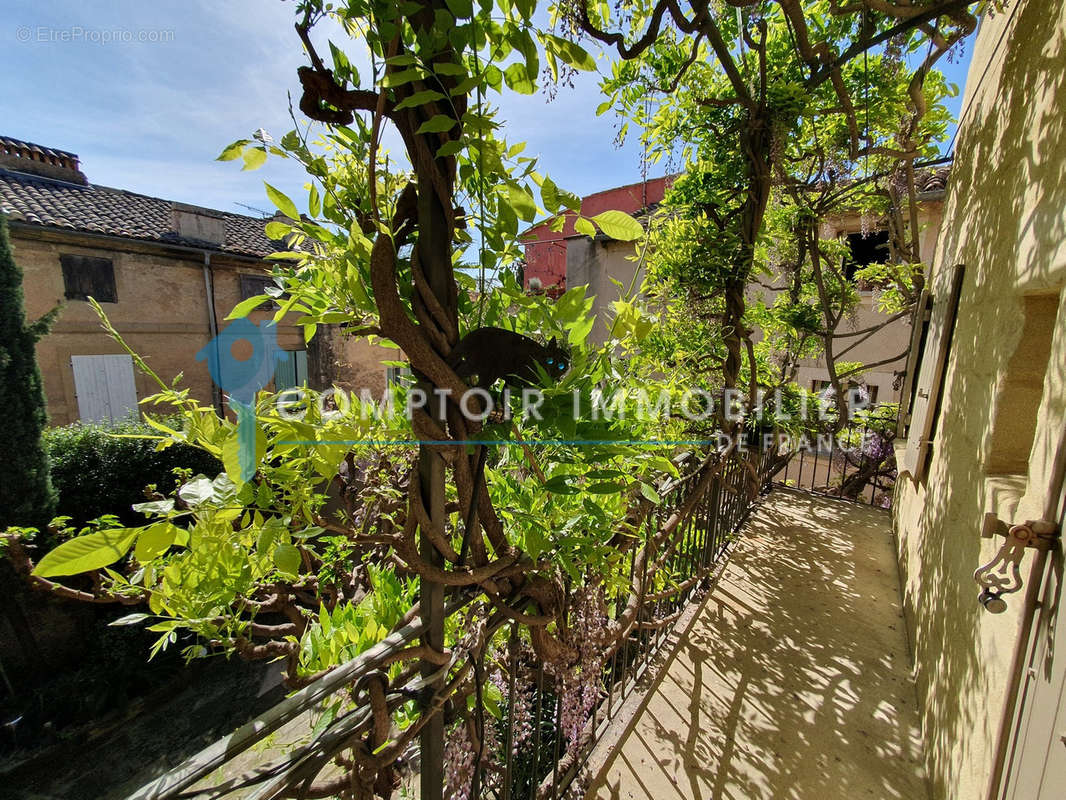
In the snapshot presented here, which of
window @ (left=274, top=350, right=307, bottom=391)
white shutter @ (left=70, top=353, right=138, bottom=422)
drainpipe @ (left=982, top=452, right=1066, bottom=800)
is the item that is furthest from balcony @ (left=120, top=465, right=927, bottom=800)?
window @ (left=274, top=350, right=307, bottom=391)

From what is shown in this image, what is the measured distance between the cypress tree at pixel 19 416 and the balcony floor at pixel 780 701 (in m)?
7.39

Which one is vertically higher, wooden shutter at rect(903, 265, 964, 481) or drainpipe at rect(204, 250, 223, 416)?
drainpipe at rect(204, 250, 223, 416)

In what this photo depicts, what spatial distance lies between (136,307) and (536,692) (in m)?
11.8

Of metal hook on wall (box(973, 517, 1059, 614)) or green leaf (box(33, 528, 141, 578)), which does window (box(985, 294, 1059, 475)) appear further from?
green leaf (box(33, 528, 141, 578))

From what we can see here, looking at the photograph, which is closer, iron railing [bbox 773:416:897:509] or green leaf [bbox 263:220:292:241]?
green leaf [bbox 263:220:292:241]

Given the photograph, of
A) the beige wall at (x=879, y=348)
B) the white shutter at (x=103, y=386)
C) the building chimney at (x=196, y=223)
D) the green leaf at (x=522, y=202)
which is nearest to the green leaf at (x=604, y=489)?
the green leaf at (x=522, y=202)

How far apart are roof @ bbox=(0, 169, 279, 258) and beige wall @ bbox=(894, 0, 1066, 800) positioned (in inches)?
345

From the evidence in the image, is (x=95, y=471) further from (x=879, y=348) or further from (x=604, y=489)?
(x=879, y=348)

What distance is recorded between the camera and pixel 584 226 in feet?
2.60

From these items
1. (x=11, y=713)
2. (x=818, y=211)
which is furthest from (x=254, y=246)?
(x=818, y=211)

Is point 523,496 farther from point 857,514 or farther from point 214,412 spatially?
point 857,514

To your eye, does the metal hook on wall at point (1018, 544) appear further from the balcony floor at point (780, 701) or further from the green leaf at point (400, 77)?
the green leaf at point (400, 77)

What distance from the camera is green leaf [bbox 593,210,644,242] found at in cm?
81

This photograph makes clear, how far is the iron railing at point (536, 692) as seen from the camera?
0.65 meters
